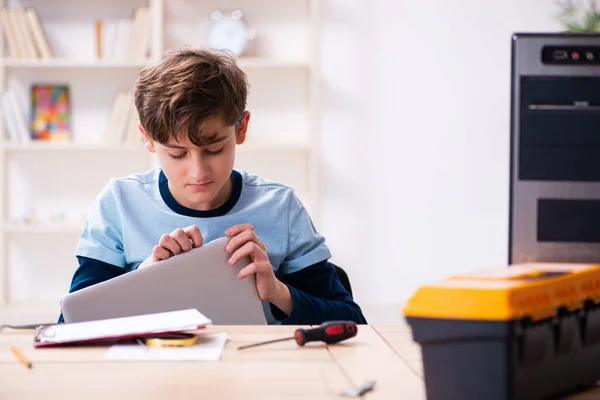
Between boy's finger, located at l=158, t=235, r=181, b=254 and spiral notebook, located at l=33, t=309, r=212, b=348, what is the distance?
171mm

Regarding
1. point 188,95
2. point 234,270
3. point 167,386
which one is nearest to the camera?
point 167,386

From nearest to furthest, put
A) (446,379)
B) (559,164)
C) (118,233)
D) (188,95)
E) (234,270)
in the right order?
(446,379)
(559,164)
(234,270)
(188,95)
(118,233)

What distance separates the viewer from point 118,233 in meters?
1.62

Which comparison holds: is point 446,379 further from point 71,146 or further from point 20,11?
Result: point 20,11

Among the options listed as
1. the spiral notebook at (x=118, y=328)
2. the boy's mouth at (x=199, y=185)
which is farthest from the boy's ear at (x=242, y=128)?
the spiral notebook at (x=118, y=328)

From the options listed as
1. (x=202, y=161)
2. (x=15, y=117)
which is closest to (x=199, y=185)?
(x=202, y=161)

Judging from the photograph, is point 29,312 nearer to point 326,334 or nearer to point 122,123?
point 122,123

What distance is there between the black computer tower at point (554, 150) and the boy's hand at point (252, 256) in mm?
469

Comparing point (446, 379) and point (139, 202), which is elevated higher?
point (139, 202)

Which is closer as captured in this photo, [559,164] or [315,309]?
[559,164]

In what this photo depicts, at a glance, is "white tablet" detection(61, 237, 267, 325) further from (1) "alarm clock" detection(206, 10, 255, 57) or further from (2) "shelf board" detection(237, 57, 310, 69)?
(1) "alarm clock" detection(206, 10, 255, 57)

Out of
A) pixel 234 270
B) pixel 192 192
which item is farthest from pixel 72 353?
pixel 192 192

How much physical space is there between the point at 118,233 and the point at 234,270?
1.21 ft

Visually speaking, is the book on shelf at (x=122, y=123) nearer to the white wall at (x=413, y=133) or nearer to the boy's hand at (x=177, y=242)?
the white wall at (x=413, y=133)
